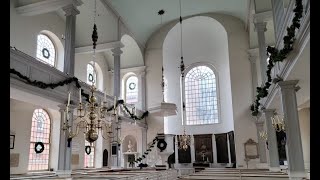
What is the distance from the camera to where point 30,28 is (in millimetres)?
12914

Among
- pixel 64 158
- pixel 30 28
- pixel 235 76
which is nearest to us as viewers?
pixel 64 158

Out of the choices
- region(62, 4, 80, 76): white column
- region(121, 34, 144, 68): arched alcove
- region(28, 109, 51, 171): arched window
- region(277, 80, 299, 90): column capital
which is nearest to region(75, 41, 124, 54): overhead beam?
region(121, 34, 144, 68): arched alcove

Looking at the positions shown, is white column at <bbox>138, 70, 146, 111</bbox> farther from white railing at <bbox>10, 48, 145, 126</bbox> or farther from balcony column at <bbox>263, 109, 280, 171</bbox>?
balcony column at <bbox>263, 109, 280, 171</bbox>

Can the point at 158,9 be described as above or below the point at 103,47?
above

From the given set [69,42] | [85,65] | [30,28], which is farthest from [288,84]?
[85,65]

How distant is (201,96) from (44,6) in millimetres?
12587

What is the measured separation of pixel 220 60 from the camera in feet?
66.3

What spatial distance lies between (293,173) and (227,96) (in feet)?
37.4

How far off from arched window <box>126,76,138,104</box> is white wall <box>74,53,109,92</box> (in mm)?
1694

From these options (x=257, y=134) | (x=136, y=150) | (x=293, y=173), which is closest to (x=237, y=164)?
(x=257, y=134)

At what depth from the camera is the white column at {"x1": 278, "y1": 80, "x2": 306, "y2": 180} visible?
294 inches

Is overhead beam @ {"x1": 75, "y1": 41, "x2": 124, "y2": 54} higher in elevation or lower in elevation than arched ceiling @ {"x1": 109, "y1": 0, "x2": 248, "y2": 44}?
lower

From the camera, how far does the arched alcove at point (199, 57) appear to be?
19.1 m

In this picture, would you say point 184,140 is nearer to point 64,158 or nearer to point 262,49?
point 262,49
